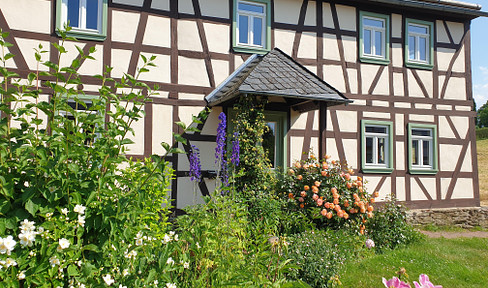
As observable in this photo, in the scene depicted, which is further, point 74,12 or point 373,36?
point 373,36

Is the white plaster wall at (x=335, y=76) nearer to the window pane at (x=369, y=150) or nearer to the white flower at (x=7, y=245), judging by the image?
the window pane at (x=369, y=150)

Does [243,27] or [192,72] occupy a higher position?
[243,27]

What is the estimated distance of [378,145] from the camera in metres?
9.04

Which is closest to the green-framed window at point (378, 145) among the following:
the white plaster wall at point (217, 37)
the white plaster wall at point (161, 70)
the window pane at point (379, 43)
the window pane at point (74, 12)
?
the window pane at point (379, 43)

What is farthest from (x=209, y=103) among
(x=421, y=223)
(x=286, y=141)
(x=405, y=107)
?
(x=421, y=223)

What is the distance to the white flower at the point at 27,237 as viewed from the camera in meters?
1.60

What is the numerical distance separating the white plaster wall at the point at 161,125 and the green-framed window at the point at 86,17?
171 centimetres

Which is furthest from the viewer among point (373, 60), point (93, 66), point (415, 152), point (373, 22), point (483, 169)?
point (483, 169)

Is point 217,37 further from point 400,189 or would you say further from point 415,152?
point 415,152

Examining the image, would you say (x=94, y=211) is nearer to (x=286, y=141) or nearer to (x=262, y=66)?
(x=262, y=66)

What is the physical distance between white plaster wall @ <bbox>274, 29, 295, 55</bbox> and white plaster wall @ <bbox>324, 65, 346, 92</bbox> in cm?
102

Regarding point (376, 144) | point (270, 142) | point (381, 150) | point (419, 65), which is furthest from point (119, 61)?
point (419, 65)

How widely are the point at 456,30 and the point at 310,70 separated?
4.64m

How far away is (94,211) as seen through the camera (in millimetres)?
1800
